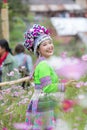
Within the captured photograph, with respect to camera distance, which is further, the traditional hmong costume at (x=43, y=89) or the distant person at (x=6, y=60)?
the distant person at (x=6, y=60)

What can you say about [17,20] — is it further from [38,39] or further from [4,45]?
[38,39]

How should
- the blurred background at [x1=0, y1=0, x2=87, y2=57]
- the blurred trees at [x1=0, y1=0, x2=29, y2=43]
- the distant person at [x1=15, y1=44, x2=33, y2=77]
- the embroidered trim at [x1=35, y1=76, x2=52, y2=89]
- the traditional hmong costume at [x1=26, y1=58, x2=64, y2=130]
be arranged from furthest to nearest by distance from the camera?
the blurred trees at [x1=0, y1=0, x2=29, y2=43] < the blurred background at [x1=0, y1=0, x2=87, y2=57] < the distant person at [x1=15, y1=44, x2=33, y2=77] < the embroidered trim at [x1=35, y1=76, x2=52, y2=89] < the traditional hmong costume at [x1=26, y1=58, x2=64, y2=130]

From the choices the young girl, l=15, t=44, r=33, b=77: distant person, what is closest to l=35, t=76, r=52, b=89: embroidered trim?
the young girl

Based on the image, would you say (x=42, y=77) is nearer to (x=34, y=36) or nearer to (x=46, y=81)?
(x=46, y=81)

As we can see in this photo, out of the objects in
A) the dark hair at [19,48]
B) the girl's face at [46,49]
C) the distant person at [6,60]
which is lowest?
the dark hair at [19,48]

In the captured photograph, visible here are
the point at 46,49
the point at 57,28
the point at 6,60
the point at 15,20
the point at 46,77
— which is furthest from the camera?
the point at 15,20

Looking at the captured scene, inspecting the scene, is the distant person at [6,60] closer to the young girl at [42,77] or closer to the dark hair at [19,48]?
the dark hair at [19,48]

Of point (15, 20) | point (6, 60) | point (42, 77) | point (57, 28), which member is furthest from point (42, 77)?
point (15, 20)

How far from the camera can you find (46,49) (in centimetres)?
388

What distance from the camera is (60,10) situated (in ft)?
126

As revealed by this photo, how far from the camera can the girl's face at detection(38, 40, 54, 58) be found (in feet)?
12.7

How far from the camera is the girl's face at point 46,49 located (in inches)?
153

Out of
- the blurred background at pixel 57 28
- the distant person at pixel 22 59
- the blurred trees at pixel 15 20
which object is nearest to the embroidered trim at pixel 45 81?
the distant person at pixel 22 59

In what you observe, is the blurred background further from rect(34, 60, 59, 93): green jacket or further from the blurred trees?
rect(34, 60, 59, 93): green jacket
